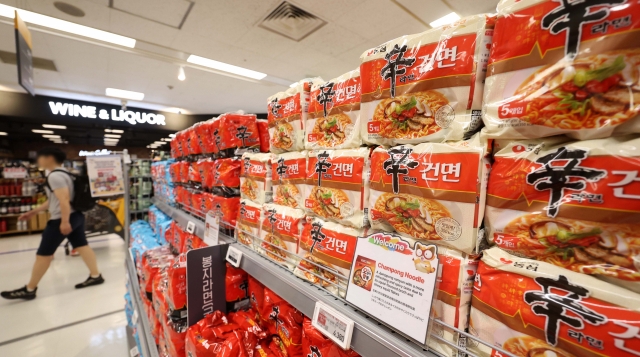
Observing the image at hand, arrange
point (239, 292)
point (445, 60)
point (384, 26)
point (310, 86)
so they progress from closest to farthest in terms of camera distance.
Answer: point (445, 60)
point (310, 86)
point (239, 292)
point (384, 26)

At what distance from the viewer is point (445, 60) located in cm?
59

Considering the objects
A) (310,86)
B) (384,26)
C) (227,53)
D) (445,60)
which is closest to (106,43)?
(227,53)

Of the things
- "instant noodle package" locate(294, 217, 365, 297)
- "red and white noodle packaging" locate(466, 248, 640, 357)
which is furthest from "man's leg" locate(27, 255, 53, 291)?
"red and white noodle packaging" locate(466, 248, 640, 357)

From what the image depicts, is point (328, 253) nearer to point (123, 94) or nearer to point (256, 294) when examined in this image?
point (256, 294)

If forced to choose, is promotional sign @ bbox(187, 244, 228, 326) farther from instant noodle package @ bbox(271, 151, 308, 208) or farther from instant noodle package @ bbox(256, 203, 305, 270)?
instant noodle package @ bbox(271, 151, 308, 208)

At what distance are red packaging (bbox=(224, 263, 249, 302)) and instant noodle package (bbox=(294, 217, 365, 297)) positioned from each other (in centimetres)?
45

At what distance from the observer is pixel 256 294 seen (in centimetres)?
120

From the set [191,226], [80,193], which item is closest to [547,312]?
[191,226]

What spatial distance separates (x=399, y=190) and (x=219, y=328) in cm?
90

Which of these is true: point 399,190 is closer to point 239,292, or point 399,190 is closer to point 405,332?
point 405,332

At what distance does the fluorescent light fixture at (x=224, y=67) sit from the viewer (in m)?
4.37

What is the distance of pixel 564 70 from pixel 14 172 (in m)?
10.3

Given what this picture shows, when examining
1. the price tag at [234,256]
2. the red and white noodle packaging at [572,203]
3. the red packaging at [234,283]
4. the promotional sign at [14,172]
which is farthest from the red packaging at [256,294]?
the promotional sign at [14,172]

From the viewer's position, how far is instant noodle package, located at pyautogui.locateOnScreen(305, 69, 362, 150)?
33.2 inches
